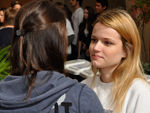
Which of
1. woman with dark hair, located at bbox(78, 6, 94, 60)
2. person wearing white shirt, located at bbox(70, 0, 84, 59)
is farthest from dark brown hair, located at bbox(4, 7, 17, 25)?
person wearing white shirt, located at bbox(70, 0, 84, 59)

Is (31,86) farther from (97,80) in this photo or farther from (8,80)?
(97,80)

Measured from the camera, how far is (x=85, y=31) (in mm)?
3531

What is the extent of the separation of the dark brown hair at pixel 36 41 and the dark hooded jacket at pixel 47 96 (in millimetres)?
41

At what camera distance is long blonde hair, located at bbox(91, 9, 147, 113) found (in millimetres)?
1068

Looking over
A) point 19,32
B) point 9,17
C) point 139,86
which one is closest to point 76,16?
point 9,17

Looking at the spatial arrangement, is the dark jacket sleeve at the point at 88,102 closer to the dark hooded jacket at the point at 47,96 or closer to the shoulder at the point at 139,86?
the dark hooded jacket at the point at 47,96

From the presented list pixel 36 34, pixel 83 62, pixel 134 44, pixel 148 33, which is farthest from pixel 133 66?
pixel 148 33

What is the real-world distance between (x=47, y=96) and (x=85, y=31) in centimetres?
290

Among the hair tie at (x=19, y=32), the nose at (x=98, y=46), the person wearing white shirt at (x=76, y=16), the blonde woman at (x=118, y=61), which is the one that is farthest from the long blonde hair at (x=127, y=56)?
the person wearing white shirt at (x=76, y=16)

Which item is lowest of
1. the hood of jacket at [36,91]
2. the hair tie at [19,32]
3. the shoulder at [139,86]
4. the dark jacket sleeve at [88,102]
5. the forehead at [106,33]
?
the shoulder at [139,86]

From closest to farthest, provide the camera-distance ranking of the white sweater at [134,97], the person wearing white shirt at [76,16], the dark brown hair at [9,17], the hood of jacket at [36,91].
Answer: the hood of jacket at [36,91] < the white sweater at [134,97] < the dark brown hair at [9,17] < the person wearing white shirt at [76,16]

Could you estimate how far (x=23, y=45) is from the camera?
0.77 m

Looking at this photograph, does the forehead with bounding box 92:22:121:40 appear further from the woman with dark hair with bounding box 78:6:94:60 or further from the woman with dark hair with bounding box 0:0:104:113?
the woman with dark hair with bounding box 78:6:94:60

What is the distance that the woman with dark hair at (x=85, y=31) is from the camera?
11.2 ft
